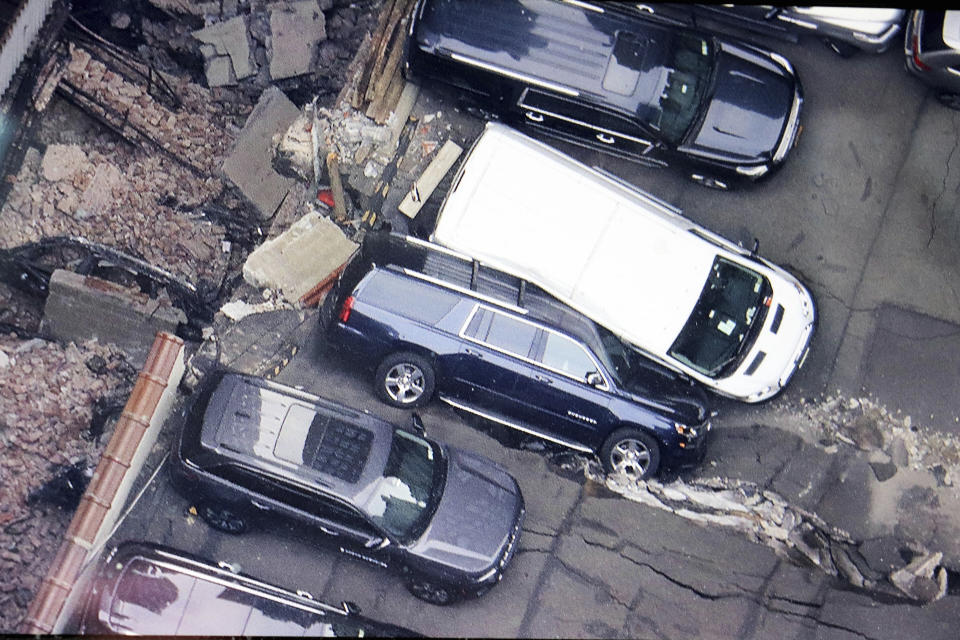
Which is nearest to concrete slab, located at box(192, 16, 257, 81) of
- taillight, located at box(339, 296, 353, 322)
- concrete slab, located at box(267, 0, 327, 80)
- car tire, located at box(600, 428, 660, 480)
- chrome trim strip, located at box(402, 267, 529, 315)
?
concrete slab, located at box(267, 0, 327, 80)

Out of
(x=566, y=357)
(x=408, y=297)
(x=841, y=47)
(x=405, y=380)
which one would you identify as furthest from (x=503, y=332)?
(x=841, y=47)

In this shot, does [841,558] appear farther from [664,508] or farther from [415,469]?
[415,469]

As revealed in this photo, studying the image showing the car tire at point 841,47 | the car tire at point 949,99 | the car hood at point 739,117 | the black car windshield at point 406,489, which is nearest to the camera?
the black car windshield at point 406,489

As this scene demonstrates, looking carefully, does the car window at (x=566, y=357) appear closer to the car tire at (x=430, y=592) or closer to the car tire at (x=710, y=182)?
the car tire at (x=430, y=592)

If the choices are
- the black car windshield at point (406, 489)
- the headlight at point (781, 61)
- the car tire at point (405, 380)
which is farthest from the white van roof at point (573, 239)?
the headlight at point (781, 61)

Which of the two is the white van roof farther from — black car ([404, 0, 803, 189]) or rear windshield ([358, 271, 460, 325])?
black car ([404, 0, 803, 189])

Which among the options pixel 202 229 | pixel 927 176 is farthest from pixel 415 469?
pixel 927 176
